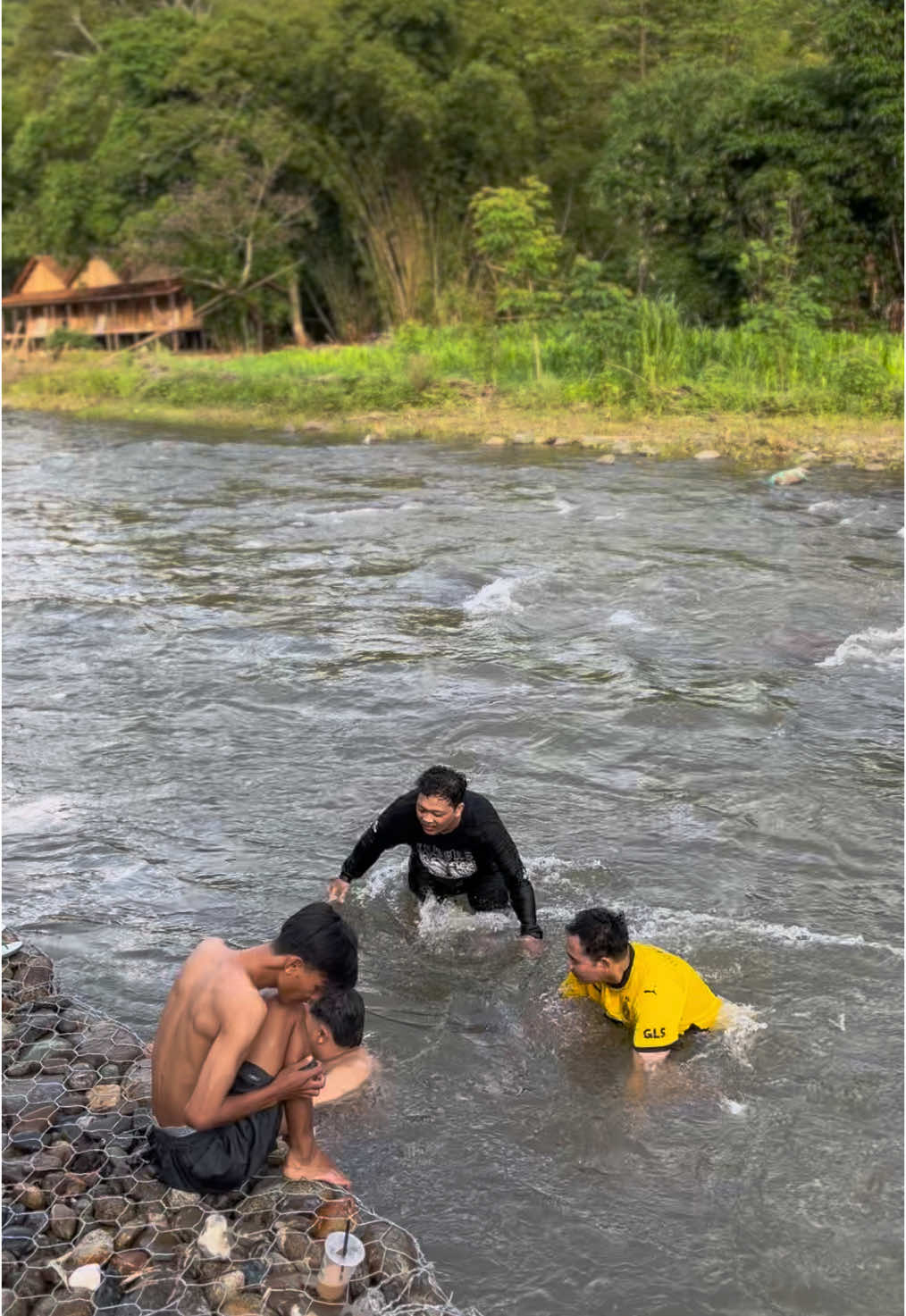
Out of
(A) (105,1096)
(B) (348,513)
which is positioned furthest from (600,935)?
(B) (348,513)

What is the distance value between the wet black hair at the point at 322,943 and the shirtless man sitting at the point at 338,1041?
73cm

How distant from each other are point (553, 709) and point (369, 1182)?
4585 mm

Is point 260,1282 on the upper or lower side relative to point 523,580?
lower

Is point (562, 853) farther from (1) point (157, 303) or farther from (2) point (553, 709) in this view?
(1) point (157, 303)

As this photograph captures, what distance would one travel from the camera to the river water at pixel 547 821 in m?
4.02

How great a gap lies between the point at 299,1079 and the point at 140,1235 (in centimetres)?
61

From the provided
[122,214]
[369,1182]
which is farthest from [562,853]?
[122,214]

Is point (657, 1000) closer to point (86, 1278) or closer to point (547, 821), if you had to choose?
point (86, 1278)

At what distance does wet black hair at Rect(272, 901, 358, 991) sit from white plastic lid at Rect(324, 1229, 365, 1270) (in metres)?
0.69

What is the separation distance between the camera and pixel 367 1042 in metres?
4.86

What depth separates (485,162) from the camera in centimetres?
3181

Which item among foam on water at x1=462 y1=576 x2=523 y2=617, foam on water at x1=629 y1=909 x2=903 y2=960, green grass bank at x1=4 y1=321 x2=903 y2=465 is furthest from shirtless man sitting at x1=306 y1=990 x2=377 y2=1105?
green grass bank at x1=4 y1=321 x2=903 y2=465

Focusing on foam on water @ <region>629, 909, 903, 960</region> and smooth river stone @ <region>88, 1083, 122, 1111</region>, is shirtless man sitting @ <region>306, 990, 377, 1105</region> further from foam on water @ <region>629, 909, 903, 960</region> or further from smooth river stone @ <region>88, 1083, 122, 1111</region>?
foam on water @ <region>629, 909, 903, 960</region>

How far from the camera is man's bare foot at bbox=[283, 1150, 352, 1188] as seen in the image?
3.90 m
